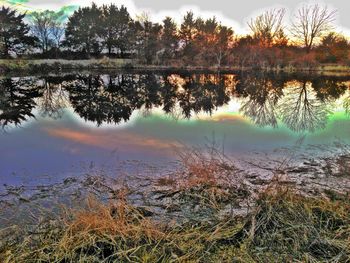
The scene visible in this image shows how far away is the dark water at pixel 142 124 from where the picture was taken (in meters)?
10.1

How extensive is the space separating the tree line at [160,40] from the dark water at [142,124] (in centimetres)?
2704

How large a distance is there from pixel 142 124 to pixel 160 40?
4044cm

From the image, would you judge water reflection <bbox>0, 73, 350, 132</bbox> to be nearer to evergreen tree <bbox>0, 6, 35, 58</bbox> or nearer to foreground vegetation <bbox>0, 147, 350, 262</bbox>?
foreground vegetation <bbox>0, 147, 350, 262</bbox>

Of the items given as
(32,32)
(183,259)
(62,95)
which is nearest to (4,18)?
(32,32)

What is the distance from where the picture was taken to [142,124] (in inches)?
578

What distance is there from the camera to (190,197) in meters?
6.95

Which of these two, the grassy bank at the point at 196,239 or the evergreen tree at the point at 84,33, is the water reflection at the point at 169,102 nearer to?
the grassy bank at the point at 196,239

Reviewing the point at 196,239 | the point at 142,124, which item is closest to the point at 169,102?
the point at 142,124

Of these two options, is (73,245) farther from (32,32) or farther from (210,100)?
(32,32)

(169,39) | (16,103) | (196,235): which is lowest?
(16,103)

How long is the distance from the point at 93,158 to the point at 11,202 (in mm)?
3391

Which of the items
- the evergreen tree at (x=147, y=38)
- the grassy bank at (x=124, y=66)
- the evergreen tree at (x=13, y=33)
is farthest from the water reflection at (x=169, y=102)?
the evergreen tree at (x=147, y=38)

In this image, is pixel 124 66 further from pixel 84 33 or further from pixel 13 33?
pixel 13 33

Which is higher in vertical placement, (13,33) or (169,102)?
(13,33)
